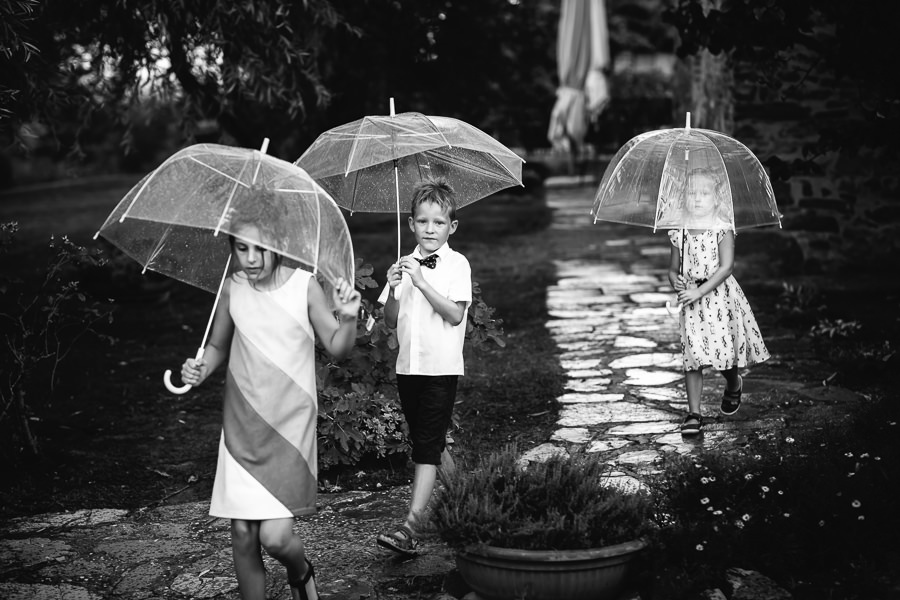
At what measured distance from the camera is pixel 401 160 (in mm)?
4738

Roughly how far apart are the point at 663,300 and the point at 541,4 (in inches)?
579

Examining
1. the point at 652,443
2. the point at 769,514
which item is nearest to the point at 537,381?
the point at 652,443

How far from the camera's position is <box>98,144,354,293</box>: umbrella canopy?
329 centimetres

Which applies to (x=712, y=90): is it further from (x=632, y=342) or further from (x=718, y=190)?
(x=718, y=190)

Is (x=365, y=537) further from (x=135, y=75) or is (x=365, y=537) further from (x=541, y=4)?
(x=541, y=4)

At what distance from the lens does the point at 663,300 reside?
357 inches

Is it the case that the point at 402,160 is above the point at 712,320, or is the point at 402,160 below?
above

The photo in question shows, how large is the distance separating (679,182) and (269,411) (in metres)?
2.70

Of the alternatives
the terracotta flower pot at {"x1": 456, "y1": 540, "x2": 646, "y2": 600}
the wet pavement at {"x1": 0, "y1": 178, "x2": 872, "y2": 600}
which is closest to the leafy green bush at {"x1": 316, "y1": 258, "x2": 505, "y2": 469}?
the wet pavement at {"x1": 0, "y1": 178, "x2": 872, "y2": 600}

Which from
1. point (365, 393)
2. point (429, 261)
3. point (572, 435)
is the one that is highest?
point (429, 261)

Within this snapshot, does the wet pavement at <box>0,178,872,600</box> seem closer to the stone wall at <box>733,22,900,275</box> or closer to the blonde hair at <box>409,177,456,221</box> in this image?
the blonde hair at <box>409,177,456,221</box>

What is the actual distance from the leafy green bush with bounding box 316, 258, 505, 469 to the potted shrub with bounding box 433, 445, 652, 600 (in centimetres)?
147

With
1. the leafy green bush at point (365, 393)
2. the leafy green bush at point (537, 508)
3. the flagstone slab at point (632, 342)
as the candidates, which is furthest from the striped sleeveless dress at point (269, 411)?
the flagstone slab at point (632, 342)

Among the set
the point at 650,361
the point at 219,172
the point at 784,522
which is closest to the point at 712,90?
the point at 650,361
